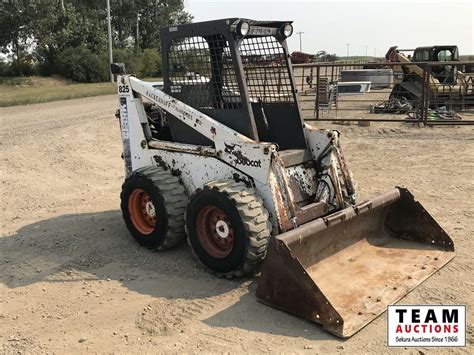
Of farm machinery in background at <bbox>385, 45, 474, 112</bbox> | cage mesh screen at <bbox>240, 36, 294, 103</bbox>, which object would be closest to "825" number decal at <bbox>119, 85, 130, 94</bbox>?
cage mesh screen at <bbox>240, 36, 294, 103</bbox>

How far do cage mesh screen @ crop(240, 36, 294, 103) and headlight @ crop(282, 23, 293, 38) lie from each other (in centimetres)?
14

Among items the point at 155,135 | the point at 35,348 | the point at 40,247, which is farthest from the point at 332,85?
the point at 35,348

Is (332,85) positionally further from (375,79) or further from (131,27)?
(131,27)

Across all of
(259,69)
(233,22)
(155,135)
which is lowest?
(155,135)

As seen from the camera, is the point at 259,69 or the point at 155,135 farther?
the point at 155,135

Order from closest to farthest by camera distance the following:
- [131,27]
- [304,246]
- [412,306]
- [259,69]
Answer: [412,306], [304,246], [259,69], [131,27]

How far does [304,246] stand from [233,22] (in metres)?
2.13

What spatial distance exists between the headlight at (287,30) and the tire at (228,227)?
5.50ft

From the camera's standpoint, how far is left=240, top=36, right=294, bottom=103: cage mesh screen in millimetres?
5242

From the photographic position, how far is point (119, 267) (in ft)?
16.8

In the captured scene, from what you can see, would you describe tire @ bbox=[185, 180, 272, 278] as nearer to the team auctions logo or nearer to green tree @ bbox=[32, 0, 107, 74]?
the team auctions logo

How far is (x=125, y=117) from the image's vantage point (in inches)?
229

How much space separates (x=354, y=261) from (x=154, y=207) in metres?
2.04

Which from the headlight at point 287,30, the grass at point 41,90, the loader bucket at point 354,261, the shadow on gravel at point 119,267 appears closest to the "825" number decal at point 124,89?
the shadow on gravel at point 119,267
